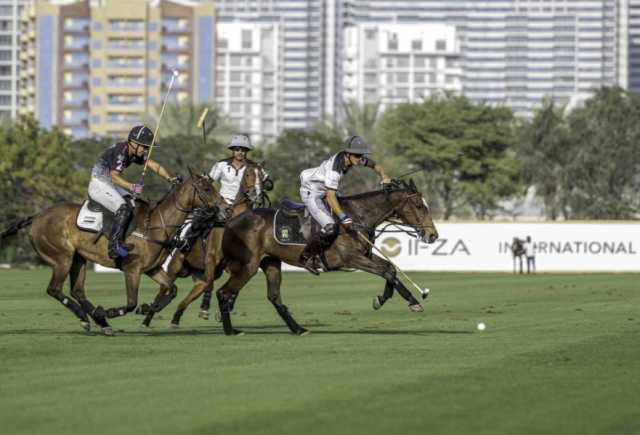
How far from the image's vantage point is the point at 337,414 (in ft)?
43.4

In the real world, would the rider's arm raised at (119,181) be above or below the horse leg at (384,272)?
above

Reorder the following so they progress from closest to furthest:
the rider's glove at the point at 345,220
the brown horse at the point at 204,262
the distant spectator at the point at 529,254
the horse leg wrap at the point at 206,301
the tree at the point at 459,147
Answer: the rider's glove at the point at 345,220 < the brown horse at the point at 204,262 < the horse leg wrap at the point at 206,301 < the distant spectator at the point at 529,254 < the tree at the point at 459,147

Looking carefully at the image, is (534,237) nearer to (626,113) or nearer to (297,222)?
(297,222)

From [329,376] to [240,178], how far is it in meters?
8.89

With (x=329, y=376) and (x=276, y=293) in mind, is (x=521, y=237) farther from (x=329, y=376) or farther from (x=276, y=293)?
(x=329, y=376)

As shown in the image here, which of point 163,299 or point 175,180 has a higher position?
point 175,180

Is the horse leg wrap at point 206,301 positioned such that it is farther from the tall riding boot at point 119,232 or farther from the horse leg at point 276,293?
the tall riding boot at point 119,232

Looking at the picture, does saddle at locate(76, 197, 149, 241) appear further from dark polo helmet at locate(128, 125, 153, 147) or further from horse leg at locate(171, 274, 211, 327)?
horse leg at locate(171, 274, 211, 327)

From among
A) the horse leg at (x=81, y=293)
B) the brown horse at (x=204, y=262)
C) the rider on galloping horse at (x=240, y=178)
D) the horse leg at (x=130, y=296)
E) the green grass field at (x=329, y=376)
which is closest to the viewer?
the green grass field at (x=329, y=376)

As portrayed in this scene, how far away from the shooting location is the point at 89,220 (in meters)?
22.2

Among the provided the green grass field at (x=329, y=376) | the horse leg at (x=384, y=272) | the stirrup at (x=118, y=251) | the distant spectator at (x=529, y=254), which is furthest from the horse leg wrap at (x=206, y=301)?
the distant spectator at (x=529, y=254)

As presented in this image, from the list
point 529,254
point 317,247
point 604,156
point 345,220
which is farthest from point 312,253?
point 604,156

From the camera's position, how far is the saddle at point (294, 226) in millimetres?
22516

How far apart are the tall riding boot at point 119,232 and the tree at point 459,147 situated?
351ft
